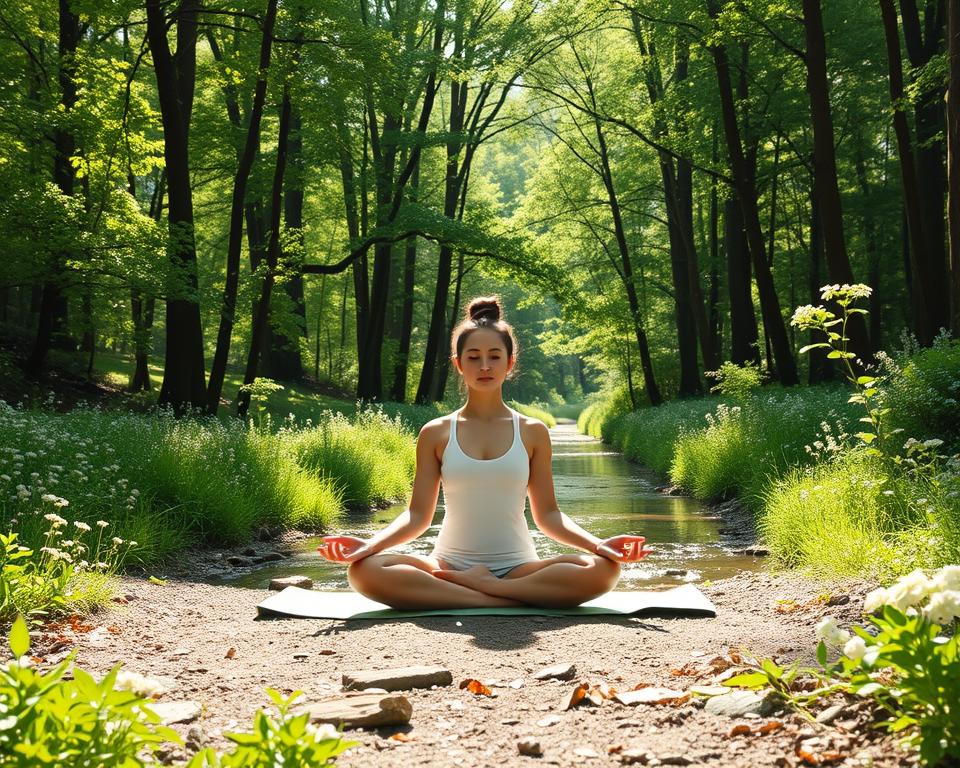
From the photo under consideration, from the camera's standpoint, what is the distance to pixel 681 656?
14.6ft

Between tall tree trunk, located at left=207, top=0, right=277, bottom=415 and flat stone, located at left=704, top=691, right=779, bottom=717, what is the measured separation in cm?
1302

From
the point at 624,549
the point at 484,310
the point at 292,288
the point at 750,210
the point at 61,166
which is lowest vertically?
the point at 624,549

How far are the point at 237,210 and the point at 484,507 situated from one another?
445 inches

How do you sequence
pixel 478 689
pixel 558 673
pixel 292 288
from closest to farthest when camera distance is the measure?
pixel 478 689 < pixel 558 673 < pixel 292 288

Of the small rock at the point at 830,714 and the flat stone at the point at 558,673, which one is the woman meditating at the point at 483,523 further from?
the small rock at the point at 830,714

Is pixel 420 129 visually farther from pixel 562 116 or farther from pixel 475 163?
pixel 475 163

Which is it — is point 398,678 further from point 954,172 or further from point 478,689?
point 954,172

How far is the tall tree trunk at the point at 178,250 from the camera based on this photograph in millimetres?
14188

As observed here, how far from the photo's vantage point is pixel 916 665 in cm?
261

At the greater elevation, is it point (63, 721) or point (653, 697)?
point (63, 721)

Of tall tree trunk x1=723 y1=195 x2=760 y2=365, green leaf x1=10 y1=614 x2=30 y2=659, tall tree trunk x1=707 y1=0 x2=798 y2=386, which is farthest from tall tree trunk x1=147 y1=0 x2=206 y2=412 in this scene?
tall tree trunk x1=723 y1=195 x2=760 y2=365

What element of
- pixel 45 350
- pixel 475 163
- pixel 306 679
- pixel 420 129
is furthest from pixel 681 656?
pixel 475 163

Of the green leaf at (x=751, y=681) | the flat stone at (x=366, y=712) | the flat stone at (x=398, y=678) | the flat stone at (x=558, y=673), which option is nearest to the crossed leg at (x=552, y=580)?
the flat stone at (x=558, y=673)

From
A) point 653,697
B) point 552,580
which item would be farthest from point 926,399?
point 653,697
